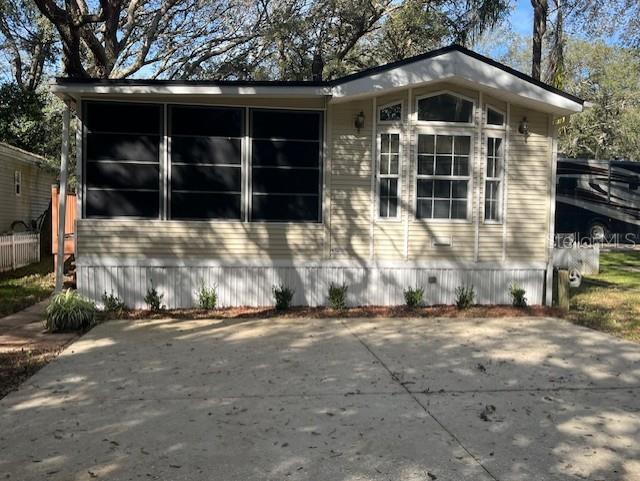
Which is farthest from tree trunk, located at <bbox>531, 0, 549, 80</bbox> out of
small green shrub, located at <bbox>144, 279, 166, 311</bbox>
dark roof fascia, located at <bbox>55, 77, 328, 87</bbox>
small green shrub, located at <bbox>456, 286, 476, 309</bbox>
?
small green shrub, located at <bbox>144, 279, 166, 311</bbox>

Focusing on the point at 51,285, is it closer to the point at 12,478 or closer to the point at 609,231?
the point at 12,478

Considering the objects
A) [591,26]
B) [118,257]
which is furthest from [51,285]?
[591,26]

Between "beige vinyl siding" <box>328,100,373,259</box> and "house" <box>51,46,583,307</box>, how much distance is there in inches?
0.9

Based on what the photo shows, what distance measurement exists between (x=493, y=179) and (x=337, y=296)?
3.23m

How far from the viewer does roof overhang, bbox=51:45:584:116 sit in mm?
8336

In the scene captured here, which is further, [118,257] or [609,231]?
[609,231]

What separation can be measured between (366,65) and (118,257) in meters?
13.5

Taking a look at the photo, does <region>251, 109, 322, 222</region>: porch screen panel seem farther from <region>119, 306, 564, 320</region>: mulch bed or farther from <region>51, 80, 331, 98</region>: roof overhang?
<region>119, 306, 564, 320</region>: mulch bed

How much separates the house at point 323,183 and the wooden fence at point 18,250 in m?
5.34

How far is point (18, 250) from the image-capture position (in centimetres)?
1352

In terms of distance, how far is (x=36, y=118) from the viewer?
1802 cm

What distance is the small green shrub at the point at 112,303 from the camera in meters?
8.53

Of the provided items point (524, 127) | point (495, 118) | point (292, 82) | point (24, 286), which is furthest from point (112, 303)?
point (524, 127)

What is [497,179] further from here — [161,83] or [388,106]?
[161,83]
